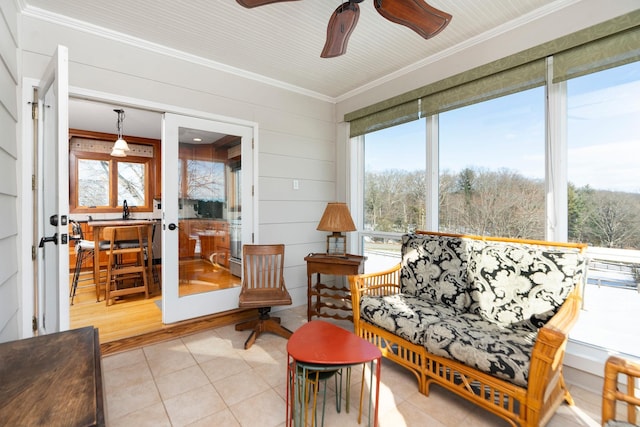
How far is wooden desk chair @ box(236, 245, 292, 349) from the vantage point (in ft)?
8.73

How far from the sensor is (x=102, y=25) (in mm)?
2383

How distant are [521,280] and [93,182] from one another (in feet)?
20.6

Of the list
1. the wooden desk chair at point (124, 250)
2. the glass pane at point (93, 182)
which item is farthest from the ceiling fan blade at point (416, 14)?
the glass pane at point (93, 182)

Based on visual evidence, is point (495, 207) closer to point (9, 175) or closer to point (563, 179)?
point (563, 179)

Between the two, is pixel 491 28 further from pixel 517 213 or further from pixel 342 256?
pixel 342 256

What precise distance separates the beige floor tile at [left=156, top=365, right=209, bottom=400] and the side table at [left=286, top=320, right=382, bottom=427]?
0.80 meters

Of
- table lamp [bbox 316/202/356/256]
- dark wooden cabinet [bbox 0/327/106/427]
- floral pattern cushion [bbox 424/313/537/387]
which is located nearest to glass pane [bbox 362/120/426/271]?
table lamp [bbox 316/202/356/256]

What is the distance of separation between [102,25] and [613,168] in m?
3.92

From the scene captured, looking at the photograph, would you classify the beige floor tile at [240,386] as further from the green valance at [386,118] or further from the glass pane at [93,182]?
the glass pane at [93,182]

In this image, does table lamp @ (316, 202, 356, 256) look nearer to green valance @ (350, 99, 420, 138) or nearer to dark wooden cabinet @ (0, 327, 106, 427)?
green valance @ (350, 99, 420, 138)

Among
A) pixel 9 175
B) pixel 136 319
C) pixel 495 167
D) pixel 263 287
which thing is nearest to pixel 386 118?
pixel 495 167

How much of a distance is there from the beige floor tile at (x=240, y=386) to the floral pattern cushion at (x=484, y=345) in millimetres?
1173

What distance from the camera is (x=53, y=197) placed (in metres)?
1.94

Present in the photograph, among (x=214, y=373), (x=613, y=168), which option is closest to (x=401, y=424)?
(x=214, y=373)
